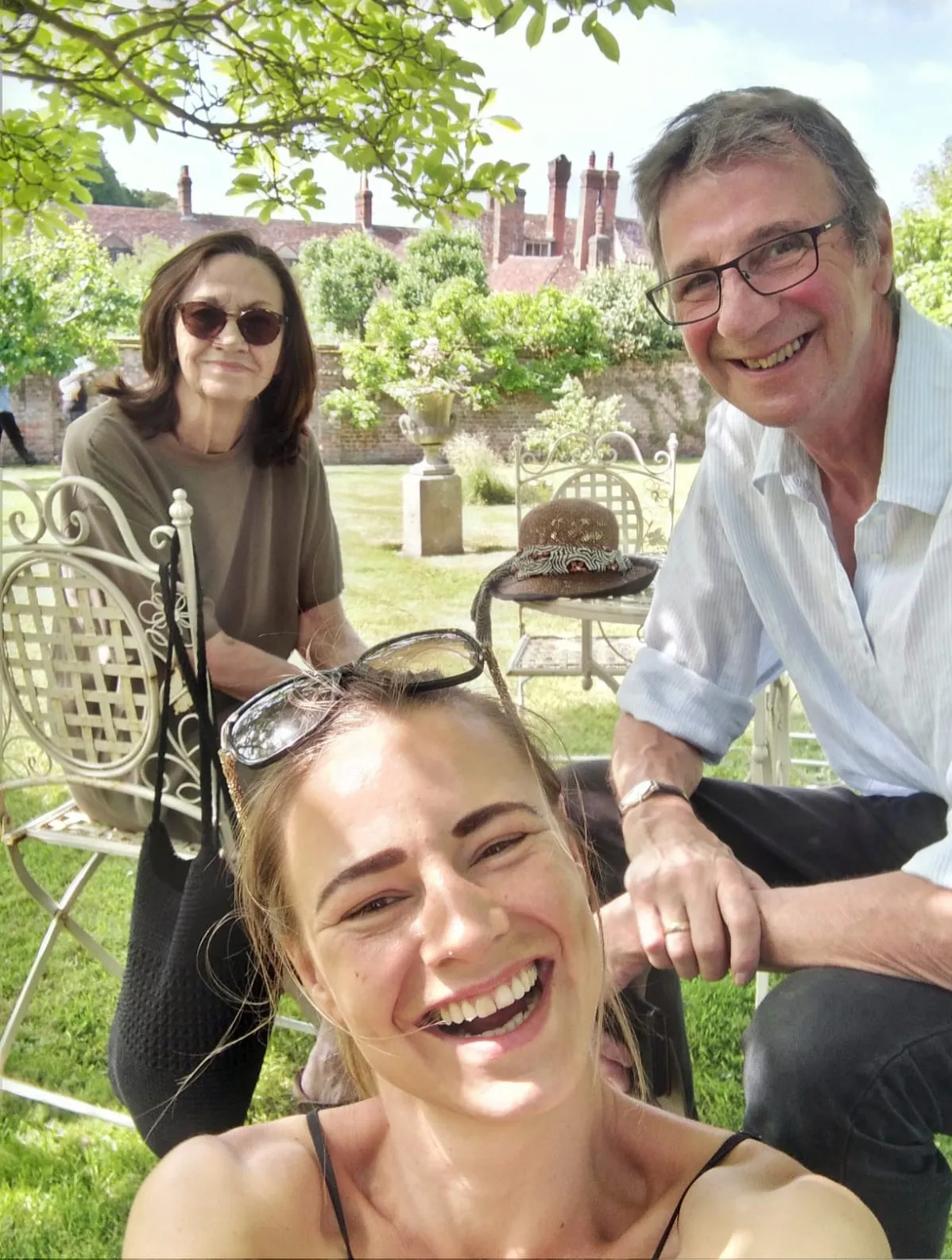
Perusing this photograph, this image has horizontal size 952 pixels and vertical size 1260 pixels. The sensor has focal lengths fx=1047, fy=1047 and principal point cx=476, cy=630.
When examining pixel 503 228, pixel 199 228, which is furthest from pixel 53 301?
pixel 503 228

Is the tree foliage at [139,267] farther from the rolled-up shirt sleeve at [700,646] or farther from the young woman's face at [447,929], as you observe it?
the young woman's face at [447,929]

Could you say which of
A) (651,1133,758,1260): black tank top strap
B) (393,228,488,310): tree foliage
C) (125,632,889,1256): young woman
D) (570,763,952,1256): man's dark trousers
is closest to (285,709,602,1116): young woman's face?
(125,632,889,1256): young woman

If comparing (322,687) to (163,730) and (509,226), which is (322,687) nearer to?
(163,730)

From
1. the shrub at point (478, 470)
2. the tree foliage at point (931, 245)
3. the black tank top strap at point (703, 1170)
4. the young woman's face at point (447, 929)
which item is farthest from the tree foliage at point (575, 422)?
the black tank top strap at point (703, 1170)

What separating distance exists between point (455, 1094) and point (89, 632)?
1.13m

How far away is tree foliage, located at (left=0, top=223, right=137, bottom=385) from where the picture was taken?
5.68 feet

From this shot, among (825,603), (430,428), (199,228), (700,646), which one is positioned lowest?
(700,646)

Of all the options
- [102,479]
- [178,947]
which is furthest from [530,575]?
[178,947]

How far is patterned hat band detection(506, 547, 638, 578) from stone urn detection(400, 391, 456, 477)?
30 cm

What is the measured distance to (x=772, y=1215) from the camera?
0.68m

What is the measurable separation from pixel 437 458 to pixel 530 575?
361 mm

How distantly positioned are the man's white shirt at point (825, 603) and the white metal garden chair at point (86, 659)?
705 mm

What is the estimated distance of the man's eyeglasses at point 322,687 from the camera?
0.89 m

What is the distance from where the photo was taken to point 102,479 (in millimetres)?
1591
